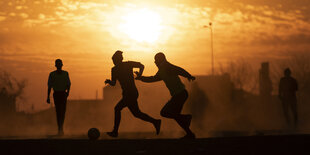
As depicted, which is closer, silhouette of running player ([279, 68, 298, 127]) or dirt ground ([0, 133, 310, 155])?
dirt ground ([0, 133, 310, 155])

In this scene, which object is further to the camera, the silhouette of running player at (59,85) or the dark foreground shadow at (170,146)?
the silhouette of running player at (59,85)

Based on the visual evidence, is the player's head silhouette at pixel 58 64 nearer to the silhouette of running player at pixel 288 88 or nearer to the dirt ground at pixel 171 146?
the dirt ground at pixel 171 146

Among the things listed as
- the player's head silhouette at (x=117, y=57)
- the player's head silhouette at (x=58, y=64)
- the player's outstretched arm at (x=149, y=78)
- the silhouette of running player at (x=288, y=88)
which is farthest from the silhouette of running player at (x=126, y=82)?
the silhouette of running player at (x=288, y=88)

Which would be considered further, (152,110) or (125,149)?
(152,110)

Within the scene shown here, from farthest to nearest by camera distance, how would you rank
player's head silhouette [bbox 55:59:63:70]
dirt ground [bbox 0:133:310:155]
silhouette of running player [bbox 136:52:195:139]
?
player's head silhouette [bbox 55:59:63:70] < silhouette of running player [bbox 136:52:195:139] < dirt ground [bbox 0:133:310:155]

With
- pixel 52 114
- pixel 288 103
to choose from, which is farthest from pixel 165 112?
pixel 52 114

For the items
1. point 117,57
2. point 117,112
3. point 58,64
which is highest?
point 117,57

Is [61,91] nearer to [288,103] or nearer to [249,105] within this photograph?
[288,103]

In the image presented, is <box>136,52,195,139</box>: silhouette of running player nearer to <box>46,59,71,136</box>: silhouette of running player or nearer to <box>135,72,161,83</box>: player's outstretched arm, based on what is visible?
<box>135,72,161,83</box>: player's outstretched arm

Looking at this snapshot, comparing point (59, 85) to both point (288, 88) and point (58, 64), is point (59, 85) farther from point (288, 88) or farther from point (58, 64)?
point (288, 88)

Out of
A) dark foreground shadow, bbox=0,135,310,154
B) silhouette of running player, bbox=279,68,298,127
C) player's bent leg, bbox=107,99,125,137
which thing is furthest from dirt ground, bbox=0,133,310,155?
silhouette of running player, bbox=279,68,298,127

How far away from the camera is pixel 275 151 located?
380 inches

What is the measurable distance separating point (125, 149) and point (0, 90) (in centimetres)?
4859

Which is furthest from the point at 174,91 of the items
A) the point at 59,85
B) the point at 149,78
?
the point at 59,85
